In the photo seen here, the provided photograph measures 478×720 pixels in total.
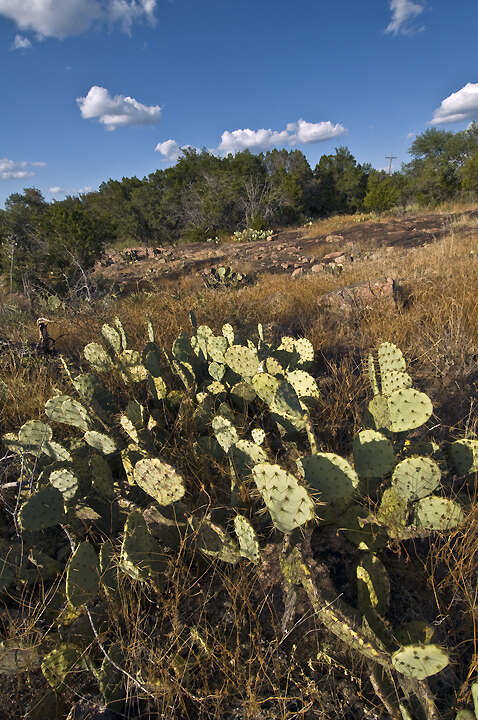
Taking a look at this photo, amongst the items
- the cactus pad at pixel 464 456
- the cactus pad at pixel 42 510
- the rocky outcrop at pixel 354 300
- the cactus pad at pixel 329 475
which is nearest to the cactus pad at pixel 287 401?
the cactus pad at pixel 329 475

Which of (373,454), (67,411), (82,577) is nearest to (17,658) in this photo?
(82,577)

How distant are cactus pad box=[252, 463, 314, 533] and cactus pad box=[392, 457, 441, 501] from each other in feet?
1.27

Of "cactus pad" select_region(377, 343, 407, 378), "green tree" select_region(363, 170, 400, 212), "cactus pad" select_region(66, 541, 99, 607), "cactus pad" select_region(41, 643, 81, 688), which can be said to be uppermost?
"green tree" select_region(363, 170, 400, 212)

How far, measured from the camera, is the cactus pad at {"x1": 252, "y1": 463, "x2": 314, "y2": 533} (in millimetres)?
1050

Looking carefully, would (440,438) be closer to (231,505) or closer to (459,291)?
(231,505)

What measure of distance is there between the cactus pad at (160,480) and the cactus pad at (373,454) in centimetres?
71

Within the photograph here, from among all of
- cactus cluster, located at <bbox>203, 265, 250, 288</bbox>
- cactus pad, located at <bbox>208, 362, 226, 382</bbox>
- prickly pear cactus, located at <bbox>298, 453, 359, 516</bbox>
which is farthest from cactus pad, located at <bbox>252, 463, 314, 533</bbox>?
cactus cluster, located at <bbox>203, 265, 250, 288</bbox>

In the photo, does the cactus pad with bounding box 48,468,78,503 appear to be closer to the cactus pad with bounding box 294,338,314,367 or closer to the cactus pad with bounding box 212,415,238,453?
the cactus pad with bounding box 212,415,238,453

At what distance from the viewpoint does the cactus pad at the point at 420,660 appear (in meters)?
0.75

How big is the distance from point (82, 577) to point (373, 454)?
114 centimetres

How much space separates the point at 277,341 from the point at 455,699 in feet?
7.90

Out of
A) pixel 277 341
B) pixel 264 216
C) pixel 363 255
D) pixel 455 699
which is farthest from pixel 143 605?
pixel 264 216

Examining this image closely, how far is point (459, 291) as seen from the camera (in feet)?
11.2

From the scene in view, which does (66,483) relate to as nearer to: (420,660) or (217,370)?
(217,370)
